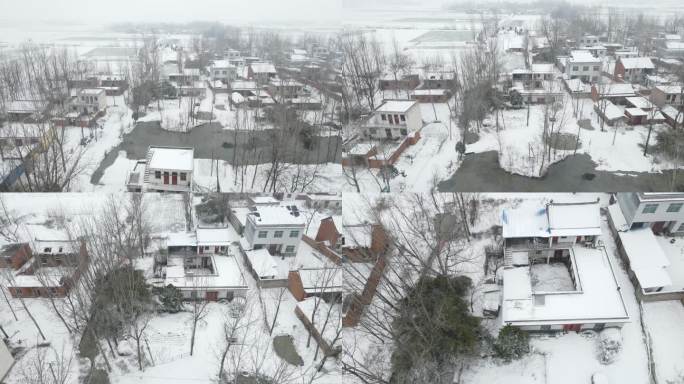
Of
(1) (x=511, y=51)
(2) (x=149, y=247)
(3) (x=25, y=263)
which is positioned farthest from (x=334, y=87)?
(3) (x=25, y=263)

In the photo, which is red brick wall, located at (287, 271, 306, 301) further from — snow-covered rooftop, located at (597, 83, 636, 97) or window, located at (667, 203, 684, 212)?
window, located at (667, 203, 684, 212)

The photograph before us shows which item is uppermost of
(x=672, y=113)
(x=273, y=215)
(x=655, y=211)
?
(x=672, y=113)

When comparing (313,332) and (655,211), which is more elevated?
(655,211)

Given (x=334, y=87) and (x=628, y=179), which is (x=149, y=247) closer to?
(x=334, y=87)

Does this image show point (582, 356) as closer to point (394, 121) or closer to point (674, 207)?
point (674, 207)

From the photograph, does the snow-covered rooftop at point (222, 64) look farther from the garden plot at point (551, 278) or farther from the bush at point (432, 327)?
the garden plot at point (551, 278)

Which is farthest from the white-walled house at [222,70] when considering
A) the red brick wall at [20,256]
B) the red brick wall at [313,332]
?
the red brick wall at [20,256]

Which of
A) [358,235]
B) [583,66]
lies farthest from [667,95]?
[358,235]

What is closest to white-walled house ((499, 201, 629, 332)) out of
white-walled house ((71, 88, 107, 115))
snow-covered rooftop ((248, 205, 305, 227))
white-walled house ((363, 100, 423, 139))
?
white-walled house ((363, 100, 423, 139))
